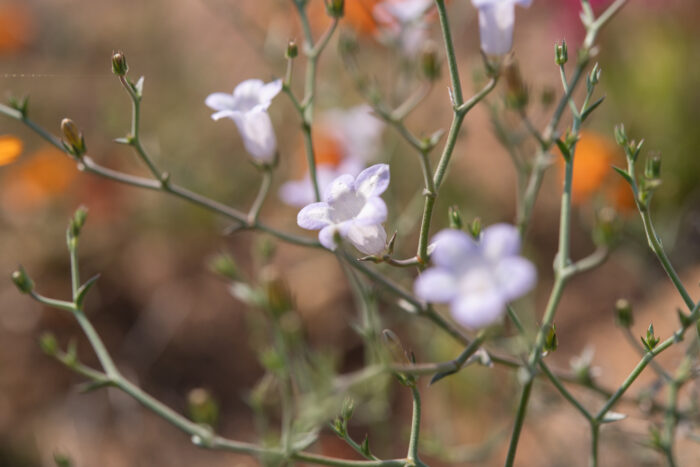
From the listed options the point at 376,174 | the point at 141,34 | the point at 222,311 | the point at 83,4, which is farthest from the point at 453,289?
the point at 83,4

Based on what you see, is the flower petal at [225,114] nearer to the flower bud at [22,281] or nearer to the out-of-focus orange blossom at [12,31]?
the flower bud at [22,281]

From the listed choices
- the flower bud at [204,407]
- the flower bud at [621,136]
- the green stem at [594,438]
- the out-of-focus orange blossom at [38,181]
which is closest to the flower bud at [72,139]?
the flower bud at [204,407]

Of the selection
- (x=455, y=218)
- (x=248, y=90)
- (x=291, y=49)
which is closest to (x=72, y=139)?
(x=248, y=90)

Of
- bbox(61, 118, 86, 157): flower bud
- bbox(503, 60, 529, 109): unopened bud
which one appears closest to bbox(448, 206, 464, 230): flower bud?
bbox(503, 60, 529, 109): unopened bud

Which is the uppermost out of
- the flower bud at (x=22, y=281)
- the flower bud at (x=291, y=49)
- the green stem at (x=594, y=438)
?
the flower bud at (x=291, y=49)

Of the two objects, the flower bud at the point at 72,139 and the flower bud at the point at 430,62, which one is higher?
the flower bud at the point at 430,62

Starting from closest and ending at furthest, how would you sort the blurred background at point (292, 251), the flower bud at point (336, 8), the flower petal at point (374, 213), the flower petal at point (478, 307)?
1. the flower petal at point (478, 307)
2. the flower petal at point (374, 213)
3. the flower bud at point (336, 8)
4. the blurred background at point (292, 251)

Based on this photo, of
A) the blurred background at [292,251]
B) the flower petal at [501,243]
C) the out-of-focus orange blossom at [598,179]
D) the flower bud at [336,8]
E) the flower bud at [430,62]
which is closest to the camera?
the flower petal at [501,243]
